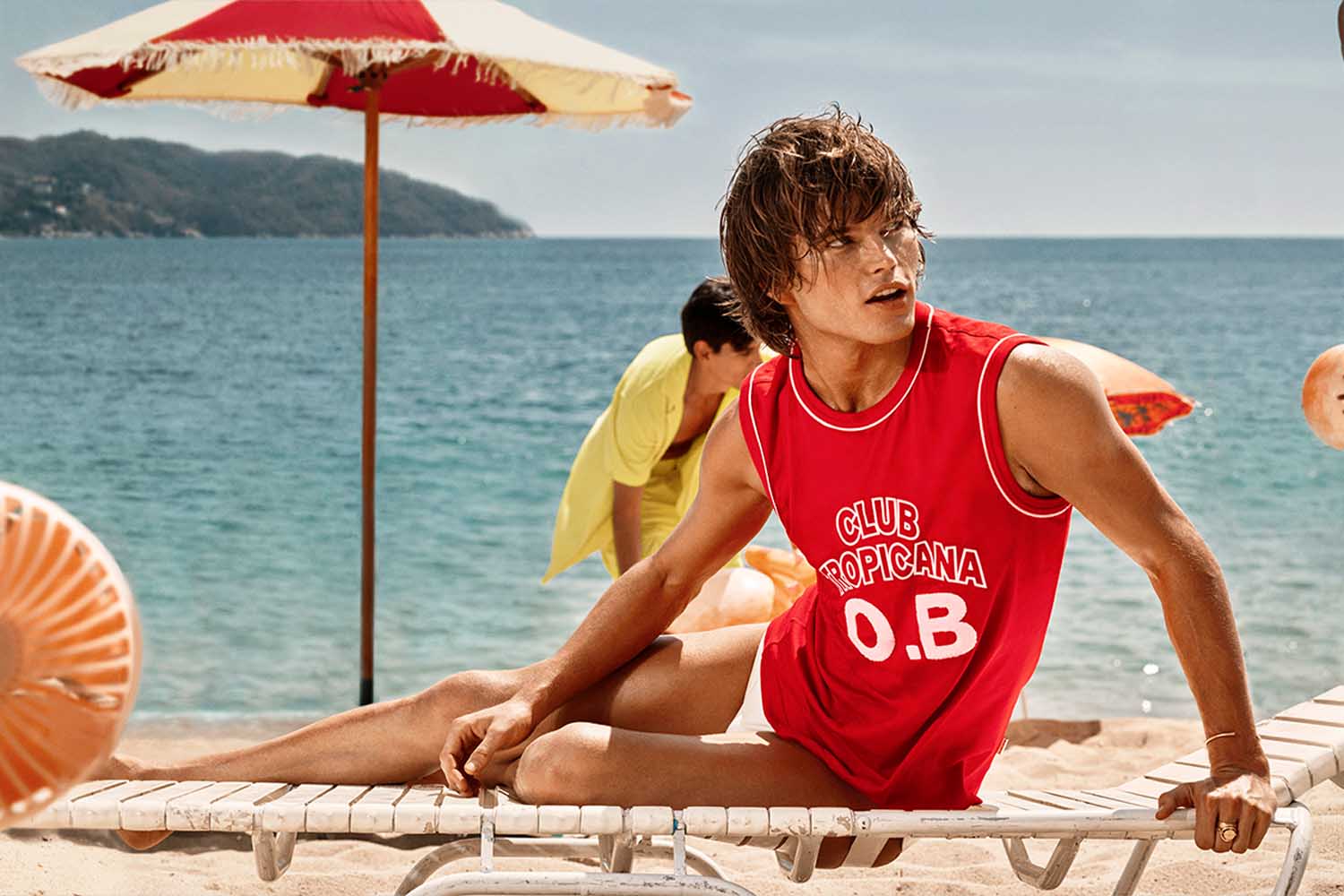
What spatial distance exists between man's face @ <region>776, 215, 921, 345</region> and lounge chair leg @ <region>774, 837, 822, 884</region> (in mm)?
725

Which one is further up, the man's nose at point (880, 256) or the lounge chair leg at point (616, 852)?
the man's nose at point (880, 256)

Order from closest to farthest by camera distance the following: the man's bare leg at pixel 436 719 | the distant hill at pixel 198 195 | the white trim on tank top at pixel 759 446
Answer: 1. the white trim on tank top at pixel 759 446
2. the man's bare leg at pixel 436 719
3. the distant hill at pixel 198 195

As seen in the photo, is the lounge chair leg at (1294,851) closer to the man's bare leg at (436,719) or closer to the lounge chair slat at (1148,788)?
the lounge chair slat at (1148,788)

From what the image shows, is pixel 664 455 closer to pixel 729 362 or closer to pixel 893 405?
pixel 729 362

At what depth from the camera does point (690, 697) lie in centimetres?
244

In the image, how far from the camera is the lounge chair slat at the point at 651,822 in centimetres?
205

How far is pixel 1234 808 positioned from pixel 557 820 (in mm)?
892

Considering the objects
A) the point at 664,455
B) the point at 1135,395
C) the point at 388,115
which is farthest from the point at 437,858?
the point at 388,115

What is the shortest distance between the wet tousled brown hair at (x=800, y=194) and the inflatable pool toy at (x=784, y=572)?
2.21 metres

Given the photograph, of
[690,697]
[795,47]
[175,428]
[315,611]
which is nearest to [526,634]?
[315,611]

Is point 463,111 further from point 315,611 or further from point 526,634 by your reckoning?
point 315,611

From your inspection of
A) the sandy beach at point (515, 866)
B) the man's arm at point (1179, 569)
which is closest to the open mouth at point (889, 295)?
the man's arm at point (1179, 569)

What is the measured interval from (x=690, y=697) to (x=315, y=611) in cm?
1054

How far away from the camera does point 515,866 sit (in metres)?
3.74
